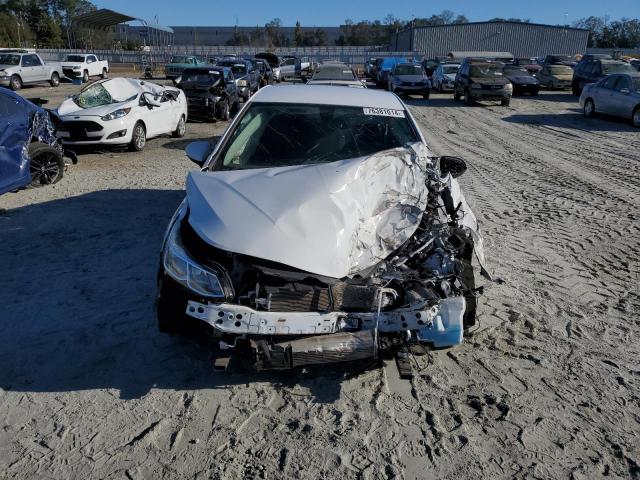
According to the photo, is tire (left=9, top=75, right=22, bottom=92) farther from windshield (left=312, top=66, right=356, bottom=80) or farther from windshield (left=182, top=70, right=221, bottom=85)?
windshield (left=312, top=66, right=356, bottom=80)

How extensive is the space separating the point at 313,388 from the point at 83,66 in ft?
119

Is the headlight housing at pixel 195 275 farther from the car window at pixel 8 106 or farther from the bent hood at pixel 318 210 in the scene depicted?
the car window at pixel 8 106

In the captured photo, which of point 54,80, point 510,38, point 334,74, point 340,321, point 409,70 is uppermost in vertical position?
point 510,38

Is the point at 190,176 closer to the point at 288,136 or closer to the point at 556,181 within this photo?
the point at 288,136

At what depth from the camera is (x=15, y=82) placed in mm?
28094

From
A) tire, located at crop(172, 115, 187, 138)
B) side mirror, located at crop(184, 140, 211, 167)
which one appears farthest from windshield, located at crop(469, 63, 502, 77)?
side mirror, located at crop(184, 140, 211, 167)

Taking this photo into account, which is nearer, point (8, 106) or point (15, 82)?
point (8, 106)

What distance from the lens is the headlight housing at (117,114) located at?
1145cm

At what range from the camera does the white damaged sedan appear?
335cm

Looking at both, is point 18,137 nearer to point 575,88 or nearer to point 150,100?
point 150,100

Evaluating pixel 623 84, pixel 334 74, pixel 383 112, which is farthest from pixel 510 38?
pixel 383 112

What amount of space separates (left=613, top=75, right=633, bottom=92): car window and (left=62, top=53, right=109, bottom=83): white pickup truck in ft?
96.1

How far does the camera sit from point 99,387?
3.63 metres

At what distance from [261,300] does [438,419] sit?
4.30 ft
